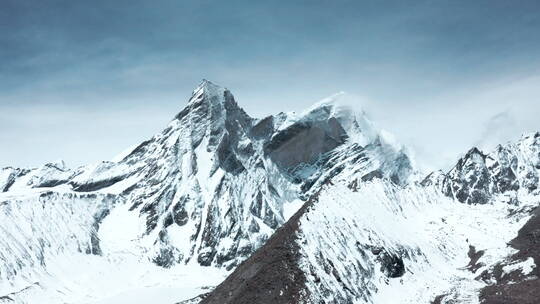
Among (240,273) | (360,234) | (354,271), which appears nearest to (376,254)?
(360,234)

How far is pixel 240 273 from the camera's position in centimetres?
16600

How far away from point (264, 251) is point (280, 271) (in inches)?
559

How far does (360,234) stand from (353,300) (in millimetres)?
36862

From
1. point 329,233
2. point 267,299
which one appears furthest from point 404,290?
point 267,299

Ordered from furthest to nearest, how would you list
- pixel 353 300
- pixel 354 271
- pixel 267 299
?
pixel 354 271, pixel 353 300, pixel 267 299

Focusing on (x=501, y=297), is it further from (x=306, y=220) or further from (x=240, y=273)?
(x=240, y=273)

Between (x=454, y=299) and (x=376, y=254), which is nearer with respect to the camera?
(x=454, y=299)

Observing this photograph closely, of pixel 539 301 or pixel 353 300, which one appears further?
pixel 353 300

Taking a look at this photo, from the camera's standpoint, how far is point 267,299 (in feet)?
485

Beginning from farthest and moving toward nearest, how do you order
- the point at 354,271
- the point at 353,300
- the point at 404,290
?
the point at 404,290 → the point at 354,271 → the point at 353,300

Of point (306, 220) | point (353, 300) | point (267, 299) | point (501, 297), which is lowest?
point (501, 297)

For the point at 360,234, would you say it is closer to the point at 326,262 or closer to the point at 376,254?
the point at 376,254

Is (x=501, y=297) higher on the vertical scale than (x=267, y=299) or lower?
lower

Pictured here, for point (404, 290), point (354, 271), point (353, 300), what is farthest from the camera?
point (404, 290)
